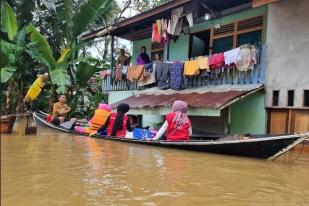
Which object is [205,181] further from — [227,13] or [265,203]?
[227,13]

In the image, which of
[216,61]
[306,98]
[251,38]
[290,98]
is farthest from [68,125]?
[306,98]

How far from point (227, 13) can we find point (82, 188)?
8940 millimetres

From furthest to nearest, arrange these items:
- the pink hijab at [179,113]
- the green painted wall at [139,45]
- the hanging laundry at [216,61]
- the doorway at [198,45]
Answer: the green painted wall at [139,45] → the doorway at [198,45] → the hanging laundry at [216,61] → the pink hijab at [179,113]

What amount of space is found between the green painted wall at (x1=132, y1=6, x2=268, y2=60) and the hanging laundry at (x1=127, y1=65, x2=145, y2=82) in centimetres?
142

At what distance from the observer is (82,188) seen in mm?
3969

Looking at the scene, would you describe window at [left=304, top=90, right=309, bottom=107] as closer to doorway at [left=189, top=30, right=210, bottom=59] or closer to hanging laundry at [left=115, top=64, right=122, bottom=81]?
doorway at [left=189, top=30, right=210, bottom=59]

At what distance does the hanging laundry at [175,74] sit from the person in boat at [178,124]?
366 centimetres

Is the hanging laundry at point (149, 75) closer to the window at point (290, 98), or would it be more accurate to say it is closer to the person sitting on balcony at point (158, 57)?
the person sitting on balcony at point (158, 57)

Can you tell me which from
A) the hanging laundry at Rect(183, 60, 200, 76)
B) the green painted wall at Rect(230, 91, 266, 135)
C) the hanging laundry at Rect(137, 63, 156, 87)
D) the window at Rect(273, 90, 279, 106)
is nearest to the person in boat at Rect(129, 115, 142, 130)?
the hanging laundry at Rect(137, 63, 156, 87)

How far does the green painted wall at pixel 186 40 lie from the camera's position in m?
10.7

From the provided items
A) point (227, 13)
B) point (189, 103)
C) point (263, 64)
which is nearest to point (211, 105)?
point (189, 103)

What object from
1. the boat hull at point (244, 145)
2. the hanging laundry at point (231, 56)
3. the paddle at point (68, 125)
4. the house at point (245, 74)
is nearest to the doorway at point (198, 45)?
the house at point (245, 74)

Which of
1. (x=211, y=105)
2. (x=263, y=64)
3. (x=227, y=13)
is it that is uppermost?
(x=227, y=13)

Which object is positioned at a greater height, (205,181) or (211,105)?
(211,105)
